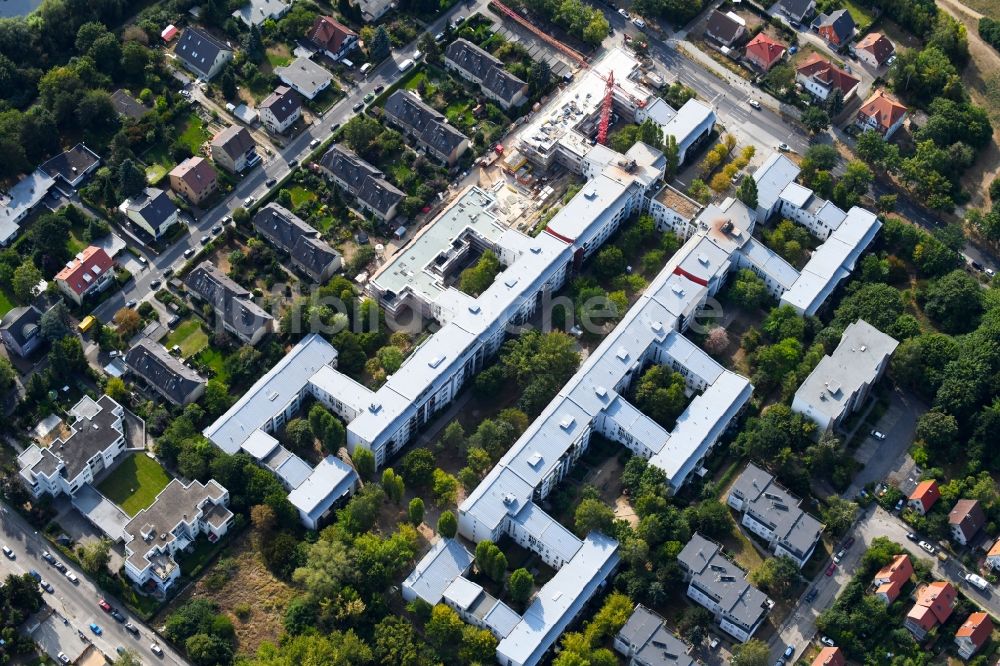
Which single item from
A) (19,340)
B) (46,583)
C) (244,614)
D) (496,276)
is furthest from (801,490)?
(19,340)

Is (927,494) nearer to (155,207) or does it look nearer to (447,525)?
(447,525)

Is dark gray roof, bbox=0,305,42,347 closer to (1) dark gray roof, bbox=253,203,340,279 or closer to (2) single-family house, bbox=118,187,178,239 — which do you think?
(2) single-family house, bbox=118,187,178,239

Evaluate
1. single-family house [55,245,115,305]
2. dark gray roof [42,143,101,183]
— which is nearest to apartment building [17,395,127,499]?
single-family house [55,245,115,305]

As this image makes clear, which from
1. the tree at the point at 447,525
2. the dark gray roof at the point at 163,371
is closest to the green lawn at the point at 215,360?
the dark gray roof at the point at 163,371

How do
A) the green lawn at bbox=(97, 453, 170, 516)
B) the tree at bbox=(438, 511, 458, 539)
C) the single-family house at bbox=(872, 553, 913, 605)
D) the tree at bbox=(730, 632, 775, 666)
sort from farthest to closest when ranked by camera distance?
the green lawn at bbox=(97, 453, 170, 516) < the tree at bbox=(438, 511, 458, 539) < the single-family house at bbox=(872, 553, 913, 605) < the tree at bbox=(730, 632, 775, 666)

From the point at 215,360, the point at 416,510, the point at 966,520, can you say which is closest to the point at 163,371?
the point at 215,360

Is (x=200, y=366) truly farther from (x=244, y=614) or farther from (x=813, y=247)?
(x=813, y=247)
